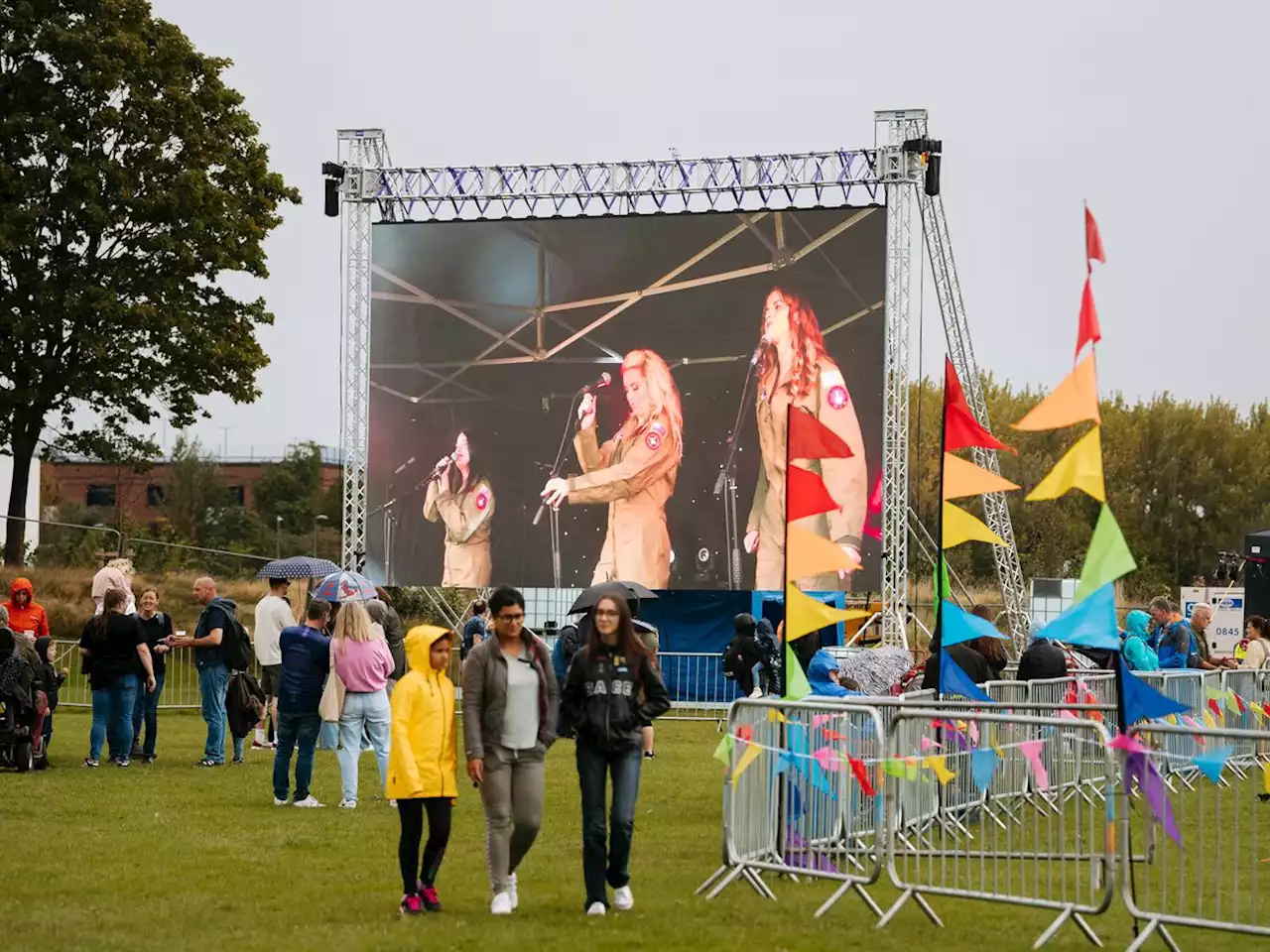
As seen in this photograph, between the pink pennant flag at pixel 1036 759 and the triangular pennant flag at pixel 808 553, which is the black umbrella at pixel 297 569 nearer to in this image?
the triangular pennant flag at pixel 808 553

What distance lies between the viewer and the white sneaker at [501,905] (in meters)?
10.2

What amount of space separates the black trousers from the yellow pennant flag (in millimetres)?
2283

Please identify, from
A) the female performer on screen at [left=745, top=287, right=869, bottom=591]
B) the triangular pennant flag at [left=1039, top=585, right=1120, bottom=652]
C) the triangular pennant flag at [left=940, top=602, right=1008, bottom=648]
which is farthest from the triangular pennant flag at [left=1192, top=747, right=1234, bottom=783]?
the female performer on screen at [left=745, top=287, right=869, bottom=591]

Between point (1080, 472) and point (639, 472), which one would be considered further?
point (639, 472)

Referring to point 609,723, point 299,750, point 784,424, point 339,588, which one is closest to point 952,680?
point 609,723

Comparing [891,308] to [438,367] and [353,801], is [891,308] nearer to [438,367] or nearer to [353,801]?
[438,367]

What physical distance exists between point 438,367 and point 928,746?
922 inches

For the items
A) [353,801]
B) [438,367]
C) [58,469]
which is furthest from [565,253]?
[58,469]

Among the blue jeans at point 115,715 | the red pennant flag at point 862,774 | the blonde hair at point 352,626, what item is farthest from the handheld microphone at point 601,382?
the red pennant flag at point 862,774

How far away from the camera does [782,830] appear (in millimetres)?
11125

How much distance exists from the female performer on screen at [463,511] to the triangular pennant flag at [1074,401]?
79.4ft

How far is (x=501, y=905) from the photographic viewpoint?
1023 cm

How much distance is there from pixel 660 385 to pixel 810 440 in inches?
808

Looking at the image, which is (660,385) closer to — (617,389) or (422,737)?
(617,389)
